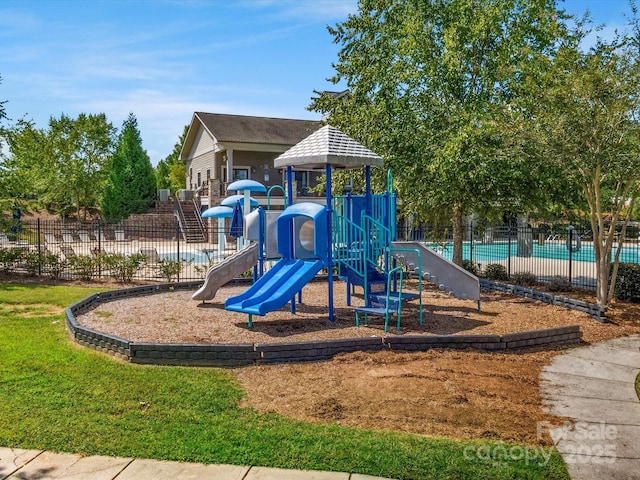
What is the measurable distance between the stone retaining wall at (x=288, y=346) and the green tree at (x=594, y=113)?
3.80m

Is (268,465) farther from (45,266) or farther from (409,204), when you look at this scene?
(45,266)

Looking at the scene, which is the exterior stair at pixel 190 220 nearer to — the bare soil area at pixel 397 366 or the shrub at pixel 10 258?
the shrub at pixel 10 258

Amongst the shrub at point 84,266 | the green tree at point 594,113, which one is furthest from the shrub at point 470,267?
the shrub at point 84,266

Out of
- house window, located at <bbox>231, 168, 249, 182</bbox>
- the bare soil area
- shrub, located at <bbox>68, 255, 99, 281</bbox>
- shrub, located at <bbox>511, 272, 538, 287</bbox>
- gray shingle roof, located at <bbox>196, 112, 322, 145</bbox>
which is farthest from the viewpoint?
house window, located at <bbox>231, 168, 249, 182</bbox>

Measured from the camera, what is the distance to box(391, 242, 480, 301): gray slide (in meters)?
11.0

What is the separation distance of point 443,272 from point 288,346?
4.64 metres

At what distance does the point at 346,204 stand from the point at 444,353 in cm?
440

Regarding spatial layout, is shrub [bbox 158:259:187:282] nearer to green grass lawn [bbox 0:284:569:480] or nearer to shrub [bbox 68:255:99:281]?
shrub [bbox 68:255:99:281]

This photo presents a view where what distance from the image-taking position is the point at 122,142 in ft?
152

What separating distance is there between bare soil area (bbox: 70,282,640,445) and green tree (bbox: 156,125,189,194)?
Result: 46.9 meters

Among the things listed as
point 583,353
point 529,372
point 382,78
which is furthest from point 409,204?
point 529,372

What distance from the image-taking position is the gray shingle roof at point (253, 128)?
3716cm

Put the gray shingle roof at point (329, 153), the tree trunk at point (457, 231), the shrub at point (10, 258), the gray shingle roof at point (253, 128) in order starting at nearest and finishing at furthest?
1. the gray shingle roof at point (329, 153)
2. the tree trunk at point (457, 231)
3. the shrub at point (10, 258)
4. the gray shingle roof at point (253, 128)

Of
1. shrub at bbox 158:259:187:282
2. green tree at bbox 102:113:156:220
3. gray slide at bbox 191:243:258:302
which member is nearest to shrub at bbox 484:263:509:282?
gray slide at bbox 191:243:258:302
